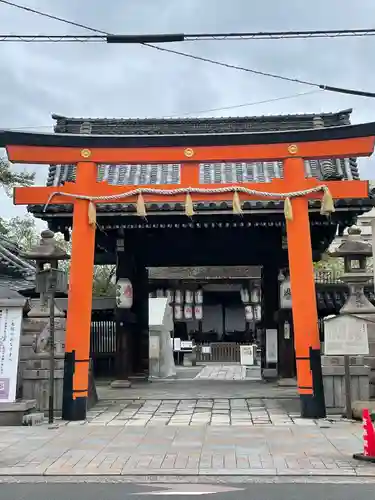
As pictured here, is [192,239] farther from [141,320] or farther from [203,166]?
[141,320]

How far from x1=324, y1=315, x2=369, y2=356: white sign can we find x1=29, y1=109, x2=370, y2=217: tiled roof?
12.0ft

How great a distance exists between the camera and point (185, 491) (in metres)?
5.85

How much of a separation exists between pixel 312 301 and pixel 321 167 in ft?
21.0

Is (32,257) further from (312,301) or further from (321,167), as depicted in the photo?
(321,167)

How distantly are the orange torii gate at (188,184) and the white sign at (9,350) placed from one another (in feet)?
3.07

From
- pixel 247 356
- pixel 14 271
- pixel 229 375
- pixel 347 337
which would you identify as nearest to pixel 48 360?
pixel 347 337

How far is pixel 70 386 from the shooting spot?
10211 millimetres

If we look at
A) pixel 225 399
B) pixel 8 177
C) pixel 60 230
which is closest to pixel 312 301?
pixel 225 399

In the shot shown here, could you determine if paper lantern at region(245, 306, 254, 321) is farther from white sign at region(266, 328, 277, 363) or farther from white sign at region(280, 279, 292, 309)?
white sign at region(280, 279, 292, 309)

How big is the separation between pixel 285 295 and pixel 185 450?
7938 millimetres

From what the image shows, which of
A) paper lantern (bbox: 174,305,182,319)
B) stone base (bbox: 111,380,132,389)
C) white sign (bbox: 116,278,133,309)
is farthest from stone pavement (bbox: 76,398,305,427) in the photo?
paper lantern (bbox: 174,305,182,319)

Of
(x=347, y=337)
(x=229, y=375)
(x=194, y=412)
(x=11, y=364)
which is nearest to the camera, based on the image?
(x=347, y=337)

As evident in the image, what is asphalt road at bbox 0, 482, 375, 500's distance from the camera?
561 centimetres

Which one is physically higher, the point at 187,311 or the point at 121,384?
the point at 187,311
